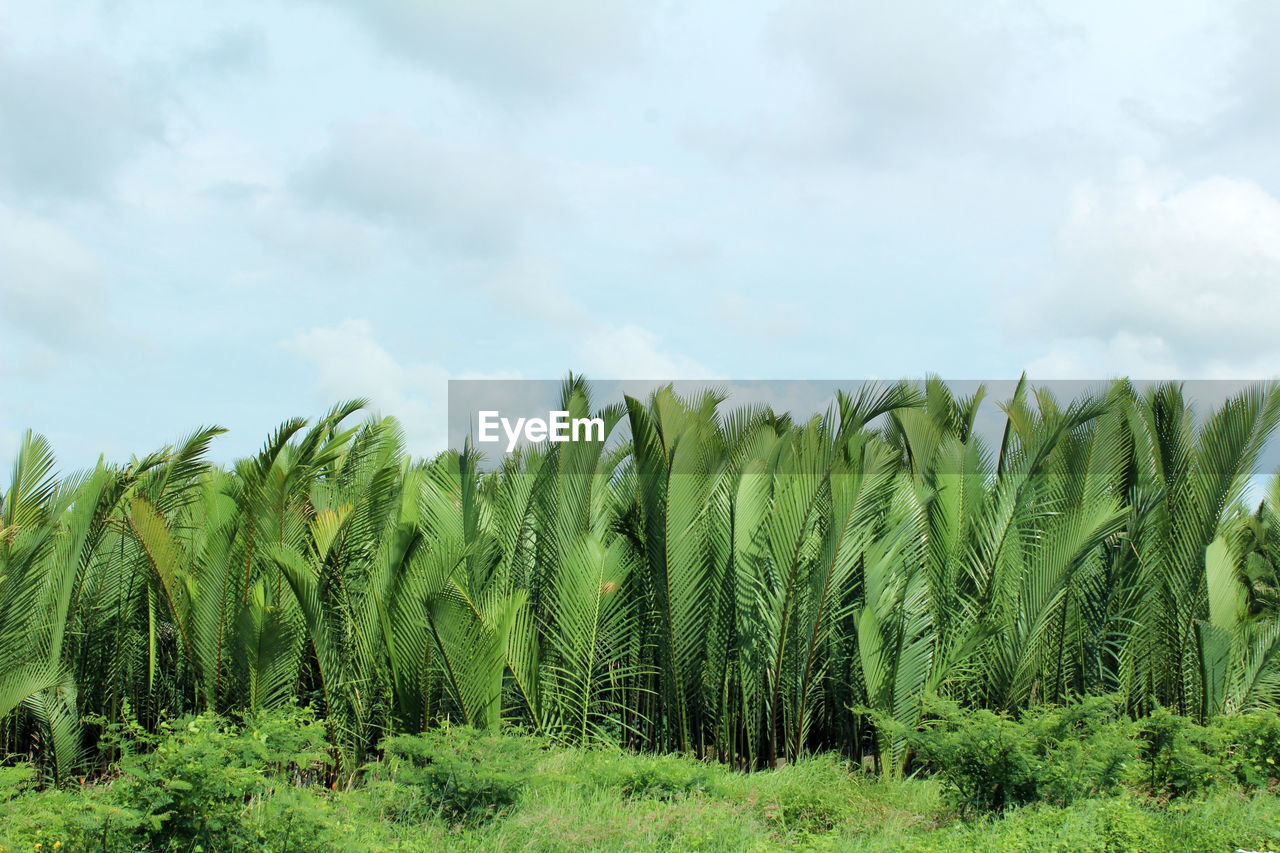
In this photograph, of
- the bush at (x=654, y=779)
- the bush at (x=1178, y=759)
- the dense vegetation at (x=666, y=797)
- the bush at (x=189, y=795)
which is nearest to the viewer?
the bush at (x=189, y=795)

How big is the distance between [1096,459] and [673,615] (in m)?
4.26

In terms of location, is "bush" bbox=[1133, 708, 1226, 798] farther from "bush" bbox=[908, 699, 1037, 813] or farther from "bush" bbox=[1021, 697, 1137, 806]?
"bush" bbox=[908, 699, 1037, 813]

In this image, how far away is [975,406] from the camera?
30.8 feet

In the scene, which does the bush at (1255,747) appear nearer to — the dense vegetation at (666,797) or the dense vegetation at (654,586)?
the dense vegetation at (666,797)

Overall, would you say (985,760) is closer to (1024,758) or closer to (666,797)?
(1024,758)

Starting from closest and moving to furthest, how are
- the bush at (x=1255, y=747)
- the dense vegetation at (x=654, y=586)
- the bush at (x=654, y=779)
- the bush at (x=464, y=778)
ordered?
the bush at (x=464, y=778) < the bush at (x=654, y=779) < the bush at (x=1255, y=747) < the dense vegetation at (x=654, y=586)

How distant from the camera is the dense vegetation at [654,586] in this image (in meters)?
7.46

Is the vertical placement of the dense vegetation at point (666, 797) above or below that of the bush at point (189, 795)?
below

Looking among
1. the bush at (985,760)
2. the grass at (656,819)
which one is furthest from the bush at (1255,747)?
the bush at (985,760)

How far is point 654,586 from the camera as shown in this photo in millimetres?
7906

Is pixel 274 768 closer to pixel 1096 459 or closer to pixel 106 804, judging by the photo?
pixel 106 804

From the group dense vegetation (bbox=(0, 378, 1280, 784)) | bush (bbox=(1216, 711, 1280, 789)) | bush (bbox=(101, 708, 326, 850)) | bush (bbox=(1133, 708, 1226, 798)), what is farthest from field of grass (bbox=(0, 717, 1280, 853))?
dense vegetation (bbox=(0, 378, 1280, 784))

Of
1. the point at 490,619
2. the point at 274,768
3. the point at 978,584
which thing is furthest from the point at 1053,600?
the point at 274,768

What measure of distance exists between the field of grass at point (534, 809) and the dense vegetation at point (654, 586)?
87 cm
